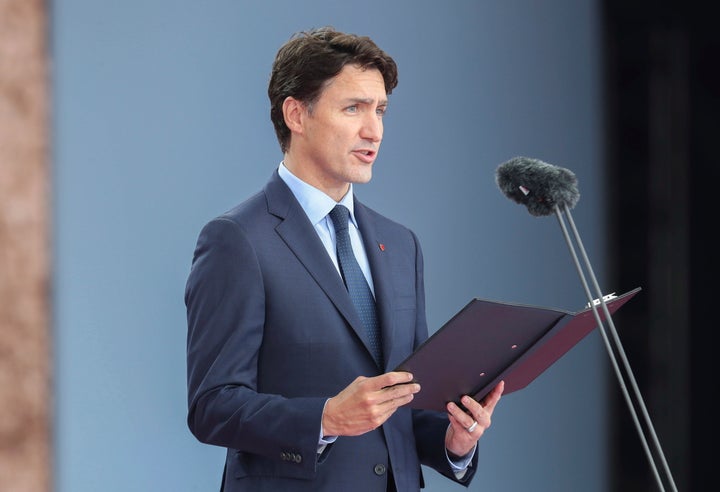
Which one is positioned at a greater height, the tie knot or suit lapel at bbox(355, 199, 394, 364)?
the tie knot

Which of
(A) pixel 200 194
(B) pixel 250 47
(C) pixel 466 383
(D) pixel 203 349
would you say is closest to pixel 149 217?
(A) pixel 200 194

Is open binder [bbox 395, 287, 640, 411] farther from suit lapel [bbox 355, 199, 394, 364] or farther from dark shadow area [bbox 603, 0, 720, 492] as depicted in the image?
dark shadow area [bbox 603, 0, 720, 492]

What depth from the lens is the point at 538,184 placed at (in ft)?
5.64

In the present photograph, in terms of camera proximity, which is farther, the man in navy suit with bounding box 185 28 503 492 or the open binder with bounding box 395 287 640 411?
the man in navy suit with bounding box 185 28 503 492

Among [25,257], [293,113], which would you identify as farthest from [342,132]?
[25,257]

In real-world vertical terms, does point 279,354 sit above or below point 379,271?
below

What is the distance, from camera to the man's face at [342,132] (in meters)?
1.99

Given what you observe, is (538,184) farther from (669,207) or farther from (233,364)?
(669,207)

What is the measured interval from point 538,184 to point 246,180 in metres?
1.34

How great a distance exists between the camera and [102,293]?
2.59 meters

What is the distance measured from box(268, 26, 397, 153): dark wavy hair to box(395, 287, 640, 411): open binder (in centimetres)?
62

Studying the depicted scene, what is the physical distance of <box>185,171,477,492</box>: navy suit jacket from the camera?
5.78 feet

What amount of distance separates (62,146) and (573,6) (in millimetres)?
2112

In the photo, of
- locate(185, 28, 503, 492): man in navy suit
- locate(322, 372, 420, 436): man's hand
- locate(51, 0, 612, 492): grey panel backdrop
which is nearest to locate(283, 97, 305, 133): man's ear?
locate(185, 28, 503, 492): man in navy suit
